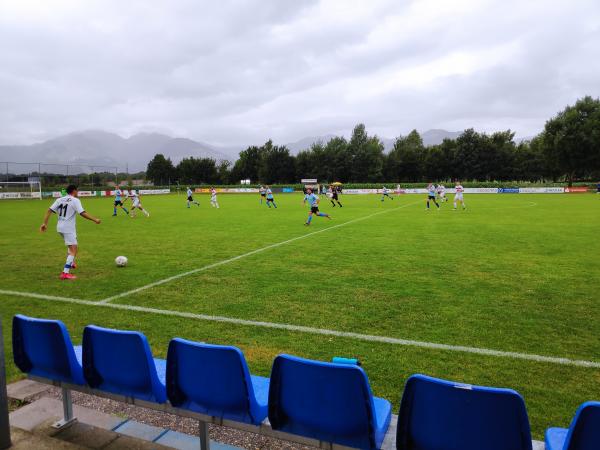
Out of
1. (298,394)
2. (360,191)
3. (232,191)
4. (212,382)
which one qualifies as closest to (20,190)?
(232,191)

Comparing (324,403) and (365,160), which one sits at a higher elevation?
(365,160)

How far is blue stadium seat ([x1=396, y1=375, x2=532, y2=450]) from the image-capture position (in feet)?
6.48

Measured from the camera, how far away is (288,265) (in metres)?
10.3

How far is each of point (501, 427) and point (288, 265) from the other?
27.5 ft

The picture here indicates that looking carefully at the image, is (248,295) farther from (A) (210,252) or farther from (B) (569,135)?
(B) (569,135)

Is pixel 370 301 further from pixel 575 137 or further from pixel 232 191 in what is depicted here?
pixel 575 137

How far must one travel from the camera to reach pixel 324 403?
242 centimetres

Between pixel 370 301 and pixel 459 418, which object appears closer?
pixel 459 418

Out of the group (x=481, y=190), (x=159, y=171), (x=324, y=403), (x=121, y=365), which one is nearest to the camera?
(x=324, y=403)

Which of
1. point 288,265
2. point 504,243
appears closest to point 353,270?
point 288,265

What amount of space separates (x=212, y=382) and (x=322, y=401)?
773mm

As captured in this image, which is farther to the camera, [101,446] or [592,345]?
[592,345]

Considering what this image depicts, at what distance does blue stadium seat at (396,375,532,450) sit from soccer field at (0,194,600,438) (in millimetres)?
1775

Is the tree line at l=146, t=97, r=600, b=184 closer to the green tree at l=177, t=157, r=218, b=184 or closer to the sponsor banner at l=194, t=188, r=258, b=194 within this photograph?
the green tree at l=177, t=157, r=218, b=184
